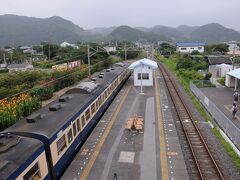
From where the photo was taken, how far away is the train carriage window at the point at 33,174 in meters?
7.68

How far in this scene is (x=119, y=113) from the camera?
63.3ft

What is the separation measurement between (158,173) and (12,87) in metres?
22.6

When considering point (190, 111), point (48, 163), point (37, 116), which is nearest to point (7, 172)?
point (48, 163)

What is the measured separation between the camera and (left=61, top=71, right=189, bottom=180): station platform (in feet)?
35.0

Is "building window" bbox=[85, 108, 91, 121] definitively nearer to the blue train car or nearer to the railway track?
the blue train car

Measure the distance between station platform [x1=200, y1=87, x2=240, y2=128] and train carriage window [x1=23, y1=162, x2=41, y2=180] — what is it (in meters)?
13.3

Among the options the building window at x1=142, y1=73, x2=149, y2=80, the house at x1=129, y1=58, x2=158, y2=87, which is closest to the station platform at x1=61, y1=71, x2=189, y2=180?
the house at x1=129, y1=58, x2=158, y2=87

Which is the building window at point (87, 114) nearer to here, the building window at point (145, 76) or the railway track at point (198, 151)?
the railway track at point (198, 151)

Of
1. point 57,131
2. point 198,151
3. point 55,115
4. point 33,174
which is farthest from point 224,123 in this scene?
point 33,174

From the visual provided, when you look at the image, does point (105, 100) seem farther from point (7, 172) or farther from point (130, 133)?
point (7, 172)

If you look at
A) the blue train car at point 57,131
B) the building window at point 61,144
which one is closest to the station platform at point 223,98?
the blue train car at point 57,131

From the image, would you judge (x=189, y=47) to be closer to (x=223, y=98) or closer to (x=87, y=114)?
(x=223, y=98)

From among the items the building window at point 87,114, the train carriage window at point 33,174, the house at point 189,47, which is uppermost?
the house at point 189,47

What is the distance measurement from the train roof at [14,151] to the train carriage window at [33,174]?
0.50 meters
